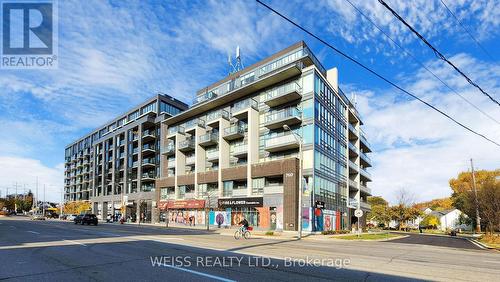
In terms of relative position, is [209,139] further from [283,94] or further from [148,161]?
[148,161]

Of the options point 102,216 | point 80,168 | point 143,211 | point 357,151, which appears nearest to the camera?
point 357,151

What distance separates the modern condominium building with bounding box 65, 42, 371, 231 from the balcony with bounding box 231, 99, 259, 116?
0.66 feet

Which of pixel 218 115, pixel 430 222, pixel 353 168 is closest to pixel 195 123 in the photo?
pixel 218 115

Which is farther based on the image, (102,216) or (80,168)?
(80,168)

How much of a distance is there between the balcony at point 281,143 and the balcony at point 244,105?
5451 mm

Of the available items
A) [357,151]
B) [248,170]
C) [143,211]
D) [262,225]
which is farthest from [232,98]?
[143,211]

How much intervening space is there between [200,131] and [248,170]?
14.7m

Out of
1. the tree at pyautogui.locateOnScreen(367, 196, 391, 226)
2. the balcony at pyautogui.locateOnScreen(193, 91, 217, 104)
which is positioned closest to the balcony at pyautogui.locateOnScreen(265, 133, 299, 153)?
the balcony at pyautogui.locateOnScreen(193, 91, 217, 104)

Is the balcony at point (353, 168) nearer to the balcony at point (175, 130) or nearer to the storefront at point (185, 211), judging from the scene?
the storefront at point (185, 211)

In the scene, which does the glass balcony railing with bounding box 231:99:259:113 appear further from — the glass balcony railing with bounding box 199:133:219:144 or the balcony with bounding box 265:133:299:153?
the balcony with bounding box 265:133:299:153

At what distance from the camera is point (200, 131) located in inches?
2281

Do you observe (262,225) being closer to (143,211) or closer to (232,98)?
(232,98)

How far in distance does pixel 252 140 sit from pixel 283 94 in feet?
25.1

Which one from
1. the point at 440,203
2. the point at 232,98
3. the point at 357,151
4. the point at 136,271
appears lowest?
the point at 440,203
